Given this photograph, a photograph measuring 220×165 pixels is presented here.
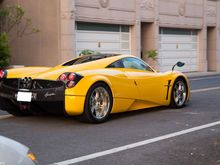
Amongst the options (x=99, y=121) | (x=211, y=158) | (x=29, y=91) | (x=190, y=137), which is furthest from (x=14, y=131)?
(x=211, y=158)

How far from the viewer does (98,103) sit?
7.90 meters

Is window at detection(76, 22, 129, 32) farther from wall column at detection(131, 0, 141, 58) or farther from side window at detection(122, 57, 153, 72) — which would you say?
side window at detection(122, 57, 153, 72)

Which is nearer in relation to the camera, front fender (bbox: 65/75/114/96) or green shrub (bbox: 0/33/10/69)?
front fender (bbox: 65/75/114/96)

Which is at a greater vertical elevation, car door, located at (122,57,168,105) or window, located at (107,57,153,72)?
window, located at (107,57,153,72)

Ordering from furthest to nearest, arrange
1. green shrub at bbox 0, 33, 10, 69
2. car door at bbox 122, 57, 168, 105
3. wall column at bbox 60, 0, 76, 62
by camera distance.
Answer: wall column at bbox 60, 0, 76, 62, green shrub at bbox 0, 33, 10, 69, car door at bbox 122, 57, 168, 105

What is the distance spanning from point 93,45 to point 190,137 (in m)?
17.7

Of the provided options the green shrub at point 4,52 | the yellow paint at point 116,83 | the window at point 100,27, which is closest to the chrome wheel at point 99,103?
the yellow paint at point 116,83

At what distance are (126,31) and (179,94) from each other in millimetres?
16613

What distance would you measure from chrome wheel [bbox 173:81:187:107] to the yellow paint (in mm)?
221

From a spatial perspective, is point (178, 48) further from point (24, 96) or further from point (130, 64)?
point (24, 96)

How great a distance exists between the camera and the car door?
8836mm

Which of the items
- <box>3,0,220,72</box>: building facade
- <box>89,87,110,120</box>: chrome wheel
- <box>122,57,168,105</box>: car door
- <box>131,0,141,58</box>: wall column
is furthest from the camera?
<box>131,0,141,58</box>: wall column

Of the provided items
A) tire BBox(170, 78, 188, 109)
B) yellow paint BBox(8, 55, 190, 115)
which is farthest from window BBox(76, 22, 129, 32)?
yellow paint BBox(8, 55, 190, 115)

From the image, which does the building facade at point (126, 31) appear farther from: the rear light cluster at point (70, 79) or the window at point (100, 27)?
the rear light cluster at point (70, 79)
